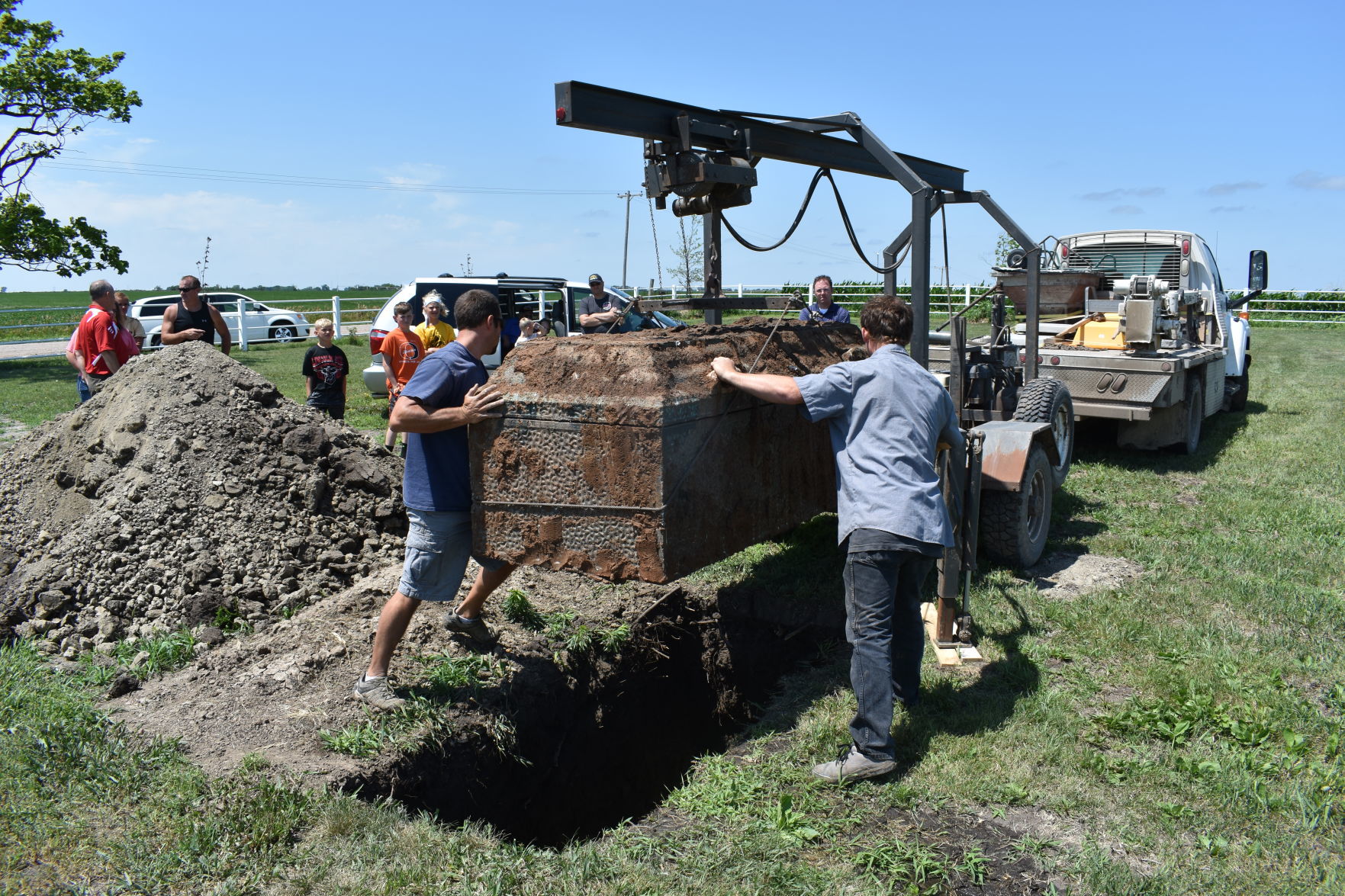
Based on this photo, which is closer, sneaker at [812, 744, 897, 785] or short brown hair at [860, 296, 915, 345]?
sneaker at [812, 744, 897, 785]

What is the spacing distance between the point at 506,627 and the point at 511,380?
61.2 inches

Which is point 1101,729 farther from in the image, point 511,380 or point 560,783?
point 511,380

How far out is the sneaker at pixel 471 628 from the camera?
4.73m

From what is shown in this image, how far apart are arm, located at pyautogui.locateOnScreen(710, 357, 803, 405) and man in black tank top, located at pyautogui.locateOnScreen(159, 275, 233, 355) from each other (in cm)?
563

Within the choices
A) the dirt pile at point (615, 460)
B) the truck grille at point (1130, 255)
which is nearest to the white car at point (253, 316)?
the truck grille at point (1130, 255)

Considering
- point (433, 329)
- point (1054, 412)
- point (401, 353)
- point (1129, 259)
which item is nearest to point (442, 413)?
point (1054, 412)

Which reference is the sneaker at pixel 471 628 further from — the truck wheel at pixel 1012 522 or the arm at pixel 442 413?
the truck wheel at pixel 1012 522

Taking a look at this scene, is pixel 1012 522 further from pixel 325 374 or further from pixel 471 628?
pixel 325 374

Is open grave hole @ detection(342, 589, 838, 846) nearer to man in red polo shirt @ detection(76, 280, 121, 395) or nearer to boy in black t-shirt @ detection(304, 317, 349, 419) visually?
boy in black t-shirt @ detection(304, 317, 349, 419)

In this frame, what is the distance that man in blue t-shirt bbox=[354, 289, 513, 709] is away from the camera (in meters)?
4.03

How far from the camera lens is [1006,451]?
6.04m

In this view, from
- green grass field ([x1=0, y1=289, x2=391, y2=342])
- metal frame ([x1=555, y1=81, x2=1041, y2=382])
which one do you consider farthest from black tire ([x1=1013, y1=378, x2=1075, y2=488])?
green grass field ([x1=0, y1=289, x2=391, y2=342])

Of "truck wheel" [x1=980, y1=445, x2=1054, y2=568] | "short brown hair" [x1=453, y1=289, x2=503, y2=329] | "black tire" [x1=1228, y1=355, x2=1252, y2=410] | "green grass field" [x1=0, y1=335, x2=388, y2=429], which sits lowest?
"truck wheel" [x1=980, y1=445, x2=1054, y2=568]

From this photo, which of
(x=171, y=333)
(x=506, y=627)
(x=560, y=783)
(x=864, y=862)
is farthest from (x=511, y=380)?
(x=171, y=333)
